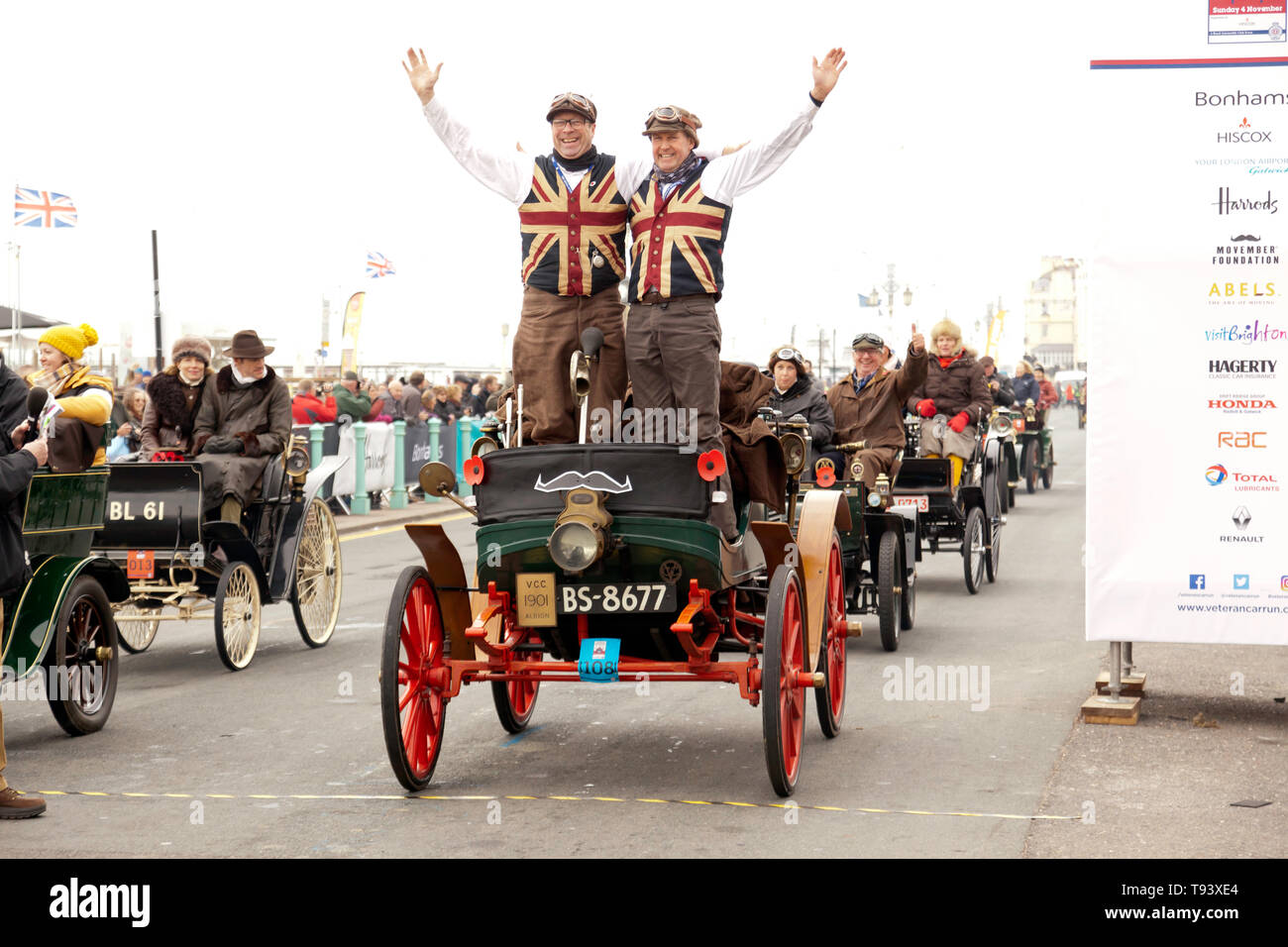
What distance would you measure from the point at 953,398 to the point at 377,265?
80.0ft

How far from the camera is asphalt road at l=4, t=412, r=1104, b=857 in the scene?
5.90m

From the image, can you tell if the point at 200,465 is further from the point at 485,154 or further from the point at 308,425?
the point at 308,425

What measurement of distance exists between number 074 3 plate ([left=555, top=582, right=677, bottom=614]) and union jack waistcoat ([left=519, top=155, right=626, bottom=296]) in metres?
1.37

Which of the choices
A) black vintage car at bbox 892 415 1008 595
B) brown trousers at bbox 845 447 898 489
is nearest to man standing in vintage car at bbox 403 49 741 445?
brown trousers at bbox 845 447 898 489

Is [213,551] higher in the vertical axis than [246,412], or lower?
lower

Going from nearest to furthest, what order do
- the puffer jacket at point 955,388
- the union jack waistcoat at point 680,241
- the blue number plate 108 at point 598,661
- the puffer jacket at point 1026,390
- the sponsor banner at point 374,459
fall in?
the blue number plate 108 at point 598,661
the union jack waistcoat at point 680,241
the puffer jacket at point 955,388
the sponsor banner at point 374,459
the puffer jacket at point 1026,390

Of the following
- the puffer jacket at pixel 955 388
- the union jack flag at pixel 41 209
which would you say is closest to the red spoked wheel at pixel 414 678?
the puffer jacket at pixel 955 388

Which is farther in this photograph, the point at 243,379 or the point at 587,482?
the point at 243,379

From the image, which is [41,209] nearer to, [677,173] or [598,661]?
[677,173]

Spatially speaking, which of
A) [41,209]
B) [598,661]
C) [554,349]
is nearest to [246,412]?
[554,349]

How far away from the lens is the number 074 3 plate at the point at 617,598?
646cm

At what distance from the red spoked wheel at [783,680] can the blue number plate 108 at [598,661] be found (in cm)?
62

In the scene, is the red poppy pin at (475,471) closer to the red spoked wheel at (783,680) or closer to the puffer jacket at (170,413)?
the red spoked wheel at (783,680)

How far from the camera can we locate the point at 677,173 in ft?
22.7
